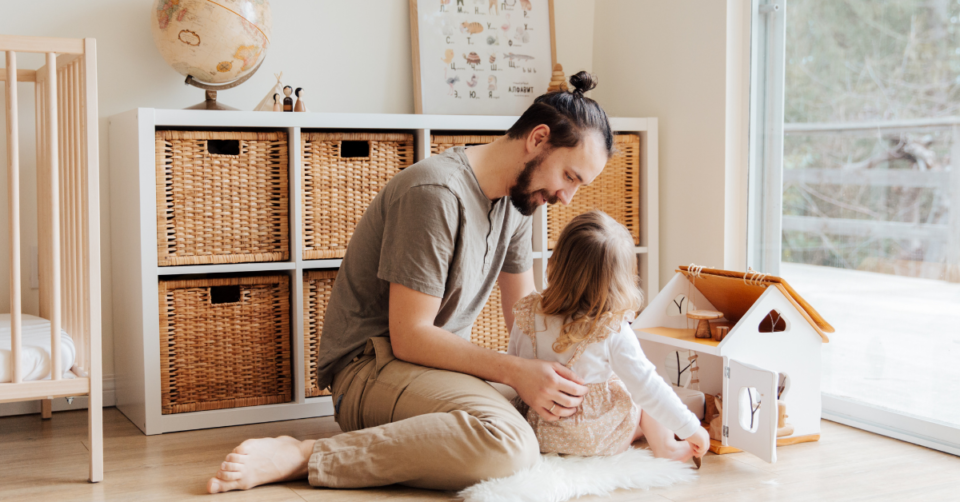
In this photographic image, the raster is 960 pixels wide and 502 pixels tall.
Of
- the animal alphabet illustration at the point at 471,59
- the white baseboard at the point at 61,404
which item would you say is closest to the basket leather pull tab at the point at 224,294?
the white baseboard at the point at 61,404

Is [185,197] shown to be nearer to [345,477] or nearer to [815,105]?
[345,477]

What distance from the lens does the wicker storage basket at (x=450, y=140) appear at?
7.05 ft

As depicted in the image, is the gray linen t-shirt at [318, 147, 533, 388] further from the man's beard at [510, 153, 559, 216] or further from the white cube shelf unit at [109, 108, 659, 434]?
the white cube shelf unit at [109, 108, 659, 434]

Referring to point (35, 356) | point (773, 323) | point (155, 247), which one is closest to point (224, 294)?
point (155, 247)

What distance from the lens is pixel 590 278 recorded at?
1.54 metres

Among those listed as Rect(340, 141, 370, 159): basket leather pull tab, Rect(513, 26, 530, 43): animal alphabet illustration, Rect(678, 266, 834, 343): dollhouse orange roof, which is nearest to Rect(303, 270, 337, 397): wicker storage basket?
Rect(340, 141, 370, 159): basket leather pull tab

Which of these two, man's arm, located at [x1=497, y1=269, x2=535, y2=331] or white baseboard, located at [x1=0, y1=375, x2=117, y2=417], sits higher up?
man's arm, located at [x1=497, y1=269, x2=535, y2=331]

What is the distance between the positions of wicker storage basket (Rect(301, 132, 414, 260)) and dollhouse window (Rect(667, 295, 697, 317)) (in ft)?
2.57

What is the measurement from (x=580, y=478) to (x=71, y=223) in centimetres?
112

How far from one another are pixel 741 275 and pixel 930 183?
17.7 inches

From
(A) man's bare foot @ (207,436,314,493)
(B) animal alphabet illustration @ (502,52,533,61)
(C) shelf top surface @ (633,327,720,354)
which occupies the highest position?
(B) animal alphabet illustration @ (502,52,533,61)

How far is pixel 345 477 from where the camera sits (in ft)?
4.68

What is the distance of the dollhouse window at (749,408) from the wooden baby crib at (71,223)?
1.25 meters

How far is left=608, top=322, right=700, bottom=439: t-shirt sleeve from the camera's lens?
1512mm
